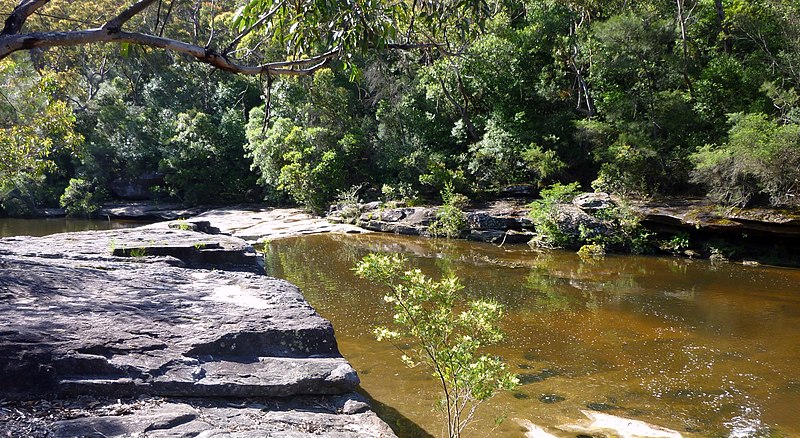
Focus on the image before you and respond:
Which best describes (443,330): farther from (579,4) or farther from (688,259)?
(579,4)

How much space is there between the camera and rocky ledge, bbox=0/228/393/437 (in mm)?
3076

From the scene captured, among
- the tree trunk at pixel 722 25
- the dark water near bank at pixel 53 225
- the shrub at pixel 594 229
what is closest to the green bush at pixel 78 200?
the dark water near bank at pixel 53 225

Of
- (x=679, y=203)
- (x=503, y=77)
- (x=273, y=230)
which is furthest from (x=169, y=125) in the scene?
(x=679, y=203)

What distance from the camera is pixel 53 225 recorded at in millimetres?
22875

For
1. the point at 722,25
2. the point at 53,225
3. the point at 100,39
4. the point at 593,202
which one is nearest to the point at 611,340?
the point at 100,39

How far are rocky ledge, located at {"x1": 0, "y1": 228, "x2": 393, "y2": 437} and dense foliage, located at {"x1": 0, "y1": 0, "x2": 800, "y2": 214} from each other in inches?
257

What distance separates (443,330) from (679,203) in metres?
13.2

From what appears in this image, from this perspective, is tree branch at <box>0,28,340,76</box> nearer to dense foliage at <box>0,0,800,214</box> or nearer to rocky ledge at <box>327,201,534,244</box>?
dense foliage at <box>0,0,800,214</box>

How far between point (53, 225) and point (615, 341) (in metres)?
23.9

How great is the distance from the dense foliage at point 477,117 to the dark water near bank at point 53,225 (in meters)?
1.65

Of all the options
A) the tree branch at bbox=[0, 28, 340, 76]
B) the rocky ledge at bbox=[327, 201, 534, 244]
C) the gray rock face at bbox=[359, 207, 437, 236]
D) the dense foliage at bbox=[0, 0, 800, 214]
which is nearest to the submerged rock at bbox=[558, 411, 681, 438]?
the tree branch at bbox=[0, 28, 340, 76]

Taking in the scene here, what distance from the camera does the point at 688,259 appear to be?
43.9 ft

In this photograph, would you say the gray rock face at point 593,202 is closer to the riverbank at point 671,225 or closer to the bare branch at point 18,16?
Result: the riverbank at point 671,225

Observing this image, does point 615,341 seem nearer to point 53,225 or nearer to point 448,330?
point 448,330
